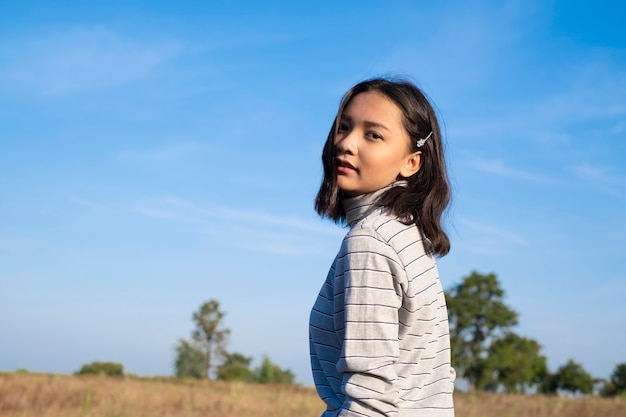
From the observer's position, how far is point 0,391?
23.6ft

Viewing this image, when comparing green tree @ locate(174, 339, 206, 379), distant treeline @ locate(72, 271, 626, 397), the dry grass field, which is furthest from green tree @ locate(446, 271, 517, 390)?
the dry grass field

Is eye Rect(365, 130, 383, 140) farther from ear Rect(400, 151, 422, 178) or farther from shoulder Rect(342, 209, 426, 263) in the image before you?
shoulder Rect(342, 209, 426, 263)

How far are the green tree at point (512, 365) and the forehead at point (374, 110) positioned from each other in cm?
3896

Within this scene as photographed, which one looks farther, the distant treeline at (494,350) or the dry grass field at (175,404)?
the distant treeline at (494,350)

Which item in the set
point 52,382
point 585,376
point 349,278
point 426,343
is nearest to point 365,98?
point 349,278

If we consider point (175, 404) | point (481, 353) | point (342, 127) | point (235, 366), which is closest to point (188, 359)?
point (235, 366)

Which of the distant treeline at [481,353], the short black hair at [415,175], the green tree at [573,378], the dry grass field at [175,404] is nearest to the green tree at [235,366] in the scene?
the distant treeline at [481,353]

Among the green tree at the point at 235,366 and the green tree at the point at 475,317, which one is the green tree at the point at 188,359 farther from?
the green tree at the point at 475,317

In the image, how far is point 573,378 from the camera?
39.7 m

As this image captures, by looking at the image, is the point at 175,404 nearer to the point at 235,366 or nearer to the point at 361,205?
the point at 361,205

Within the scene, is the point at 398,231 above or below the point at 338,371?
above

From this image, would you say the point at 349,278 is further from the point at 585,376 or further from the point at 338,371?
the point at 585,376

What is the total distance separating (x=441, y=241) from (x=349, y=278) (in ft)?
1.51

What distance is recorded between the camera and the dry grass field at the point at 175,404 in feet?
21.9
